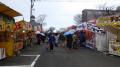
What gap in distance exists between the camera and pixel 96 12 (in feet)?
430

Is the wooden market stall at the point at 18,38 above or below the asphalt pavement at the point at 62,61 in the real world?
above

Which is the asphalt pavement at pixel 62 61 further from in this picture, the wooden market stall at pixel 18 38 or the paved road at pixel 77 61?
the wooden market stall at pixel 18 38

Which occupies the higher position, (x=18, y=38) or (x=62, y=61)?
(x=18, y=38)

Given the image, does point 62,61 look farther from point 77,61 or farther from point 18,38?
point 18,38

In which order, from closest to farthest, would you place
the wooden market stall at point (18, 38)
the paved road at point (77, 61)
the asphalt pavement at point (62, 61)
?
the paved road at point (77, 61)
the asphalt pavement at point (62, 61)
the wooden market stall at point (18, 38)

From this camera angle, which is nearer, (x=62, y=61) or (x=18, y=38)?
(x=62, y=61)

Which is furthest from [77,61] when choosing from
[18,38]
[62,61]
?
[18,38]

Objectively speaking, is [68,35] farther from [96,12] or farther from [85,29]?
[96,12]

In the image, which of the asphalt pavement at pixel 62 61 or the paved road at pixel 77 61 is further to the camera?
the asphalt pavement at pixel 62 61

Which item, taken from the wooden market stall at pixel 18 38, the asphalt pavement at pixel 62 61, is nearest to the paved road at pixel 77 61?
the asphalt pavement at pixel 62 61

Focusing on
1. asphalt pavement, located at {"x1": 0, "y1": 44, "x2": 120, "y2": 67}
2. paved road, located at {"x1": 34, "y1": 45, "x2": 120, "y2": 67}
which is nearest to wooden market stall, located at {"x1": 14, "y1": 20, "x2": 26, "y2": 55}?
asphalt pavement, located at {"x1": 0, "y1": 44, "x2": 120, "y2": 67}

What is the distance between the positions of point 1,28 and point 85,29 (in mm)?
26671

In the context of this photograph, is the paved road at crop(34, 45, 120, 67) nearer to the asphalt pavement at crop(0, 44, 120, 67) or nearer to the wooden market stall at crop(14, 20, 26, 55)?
the asphalt pavement at crop(0, 44, 120, 67)

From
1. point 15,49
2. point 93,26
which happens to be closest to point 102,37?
point 93,26
